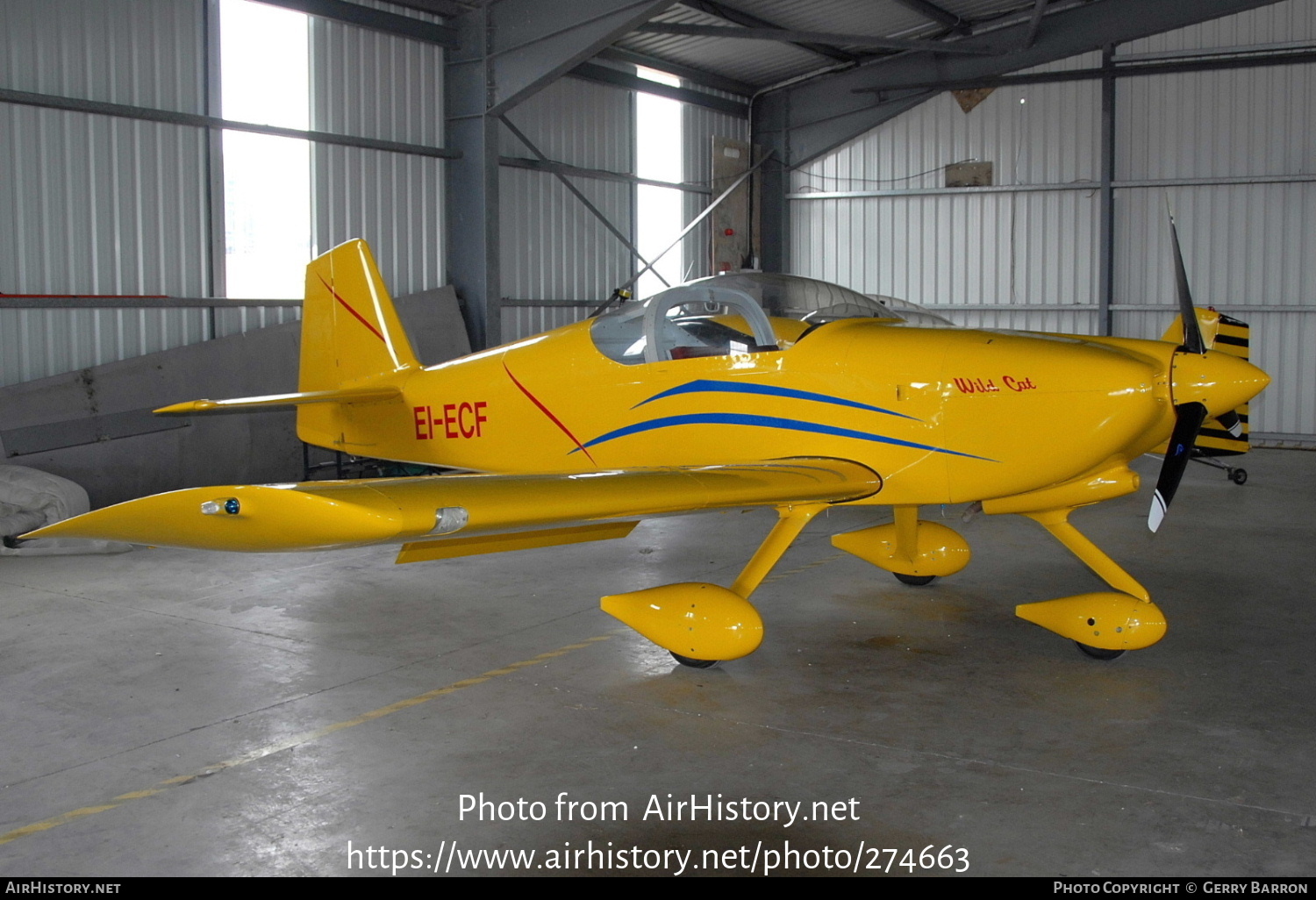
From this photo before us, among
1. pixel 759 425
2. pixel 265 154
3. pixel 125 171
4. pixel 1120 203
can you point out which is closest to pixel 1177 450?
pixel 759 425

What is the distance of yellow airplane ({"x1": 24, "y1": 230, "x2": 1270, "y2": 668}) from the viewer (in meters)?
4.59

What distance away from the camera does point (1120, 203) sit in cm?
1557

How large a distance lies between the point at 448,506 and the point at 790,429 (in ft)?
6.90

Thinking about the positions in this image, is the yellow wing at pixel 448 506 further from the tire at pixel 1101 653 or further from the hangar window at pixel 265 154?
the hangar window at pixel 265 154

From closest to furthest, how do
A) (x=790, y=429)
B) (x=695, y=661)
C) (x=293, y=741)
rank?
(x=293, y=741)
(x=695, y=661)
(x=790, y=429)

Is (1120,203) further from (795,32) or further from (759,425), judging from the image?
(759,425)

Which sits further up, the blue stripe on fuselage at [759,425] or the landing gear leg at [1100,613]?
the blue stripe on fuselage at [759,425]

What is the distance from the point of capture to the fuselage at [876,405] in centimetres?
480

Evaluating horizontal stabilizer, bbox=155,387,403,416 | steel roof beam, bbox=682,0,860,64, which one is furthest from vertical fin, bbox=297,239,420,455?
steel roof beam, bbox=682,0,860,64

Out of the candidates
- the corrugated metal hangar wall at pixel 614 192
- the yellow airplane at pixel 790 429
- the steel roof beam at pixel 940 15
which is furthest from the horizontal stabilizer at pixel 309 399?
the steel roof beam at pixel 940 15

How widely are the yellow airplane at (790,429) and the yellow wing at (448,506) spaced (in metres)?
0.01

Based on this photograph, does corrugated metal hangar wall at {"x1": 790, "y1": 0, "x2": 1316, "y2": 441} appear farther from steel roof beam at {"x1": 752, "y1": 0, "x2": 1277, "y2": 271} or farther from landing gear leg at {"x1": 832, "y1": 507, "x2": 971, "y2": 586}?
landing gear leg at {"x1": 832, "y1": 507, "x2": 971, "y2": 586}

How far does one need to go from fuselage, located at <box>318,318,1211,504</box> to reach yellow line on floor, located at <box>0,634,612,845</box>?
1.14 meters
